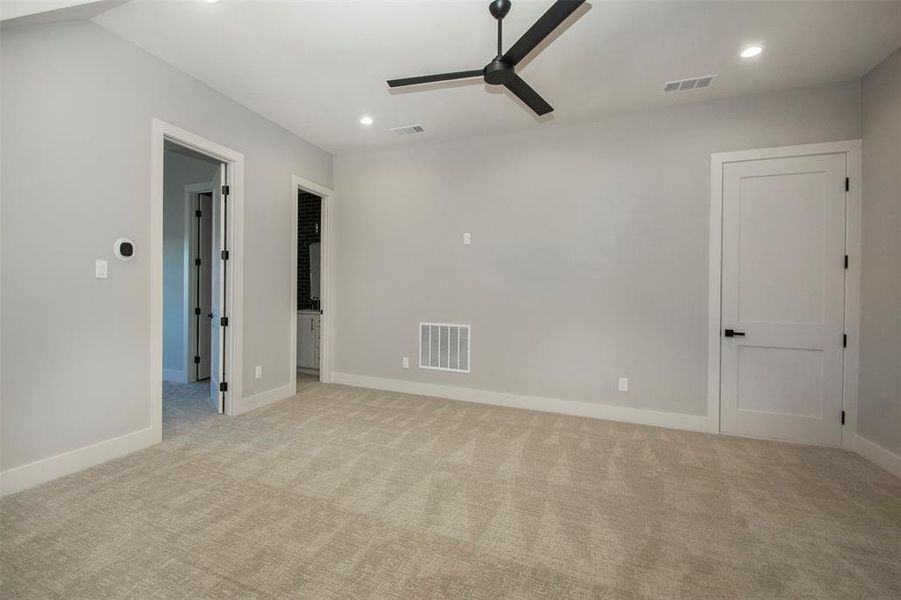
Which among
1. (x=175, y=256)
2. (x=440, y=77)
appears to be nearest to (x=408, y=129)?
(x=440, y=77)

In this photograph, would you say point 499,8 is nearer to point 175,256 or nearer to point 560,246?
point 560,246

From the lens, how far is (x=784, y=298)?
3.11m

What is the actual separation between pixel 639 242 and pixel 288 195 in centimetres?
373

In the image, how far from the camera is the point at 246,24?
2.43 meters

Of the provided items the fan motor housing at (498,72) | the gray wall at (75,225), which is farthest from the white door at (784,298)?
the gray wall at (75,225)

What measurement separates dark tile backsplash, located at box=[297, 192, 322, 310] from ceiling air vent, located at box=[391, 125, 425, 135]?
2.14 m

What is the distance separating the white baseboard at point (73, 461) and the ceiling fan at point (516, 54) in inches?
124

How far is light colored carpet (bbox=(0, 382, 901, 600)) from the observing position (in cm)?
156

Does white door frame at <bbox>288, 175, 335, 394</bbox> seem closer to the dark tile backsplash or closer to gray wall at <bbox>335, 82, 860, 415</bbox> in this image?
gray wall at <bbox>335, 82, 860, 415</bbox>

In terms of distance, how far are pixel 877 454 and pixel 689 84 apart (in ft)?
10.3

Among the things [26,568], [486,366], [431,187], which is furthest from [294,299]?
[26,568]

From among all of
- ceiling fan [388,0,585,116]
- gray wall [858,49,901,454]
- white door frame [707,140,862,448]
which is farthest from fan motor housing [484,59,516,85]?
gray wall [858,49,901,454]

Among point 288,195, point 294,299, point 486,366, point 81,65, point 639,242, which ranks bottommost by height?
point 486,366

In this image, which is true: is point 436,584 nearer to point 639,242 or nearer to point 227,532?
point 227,532
